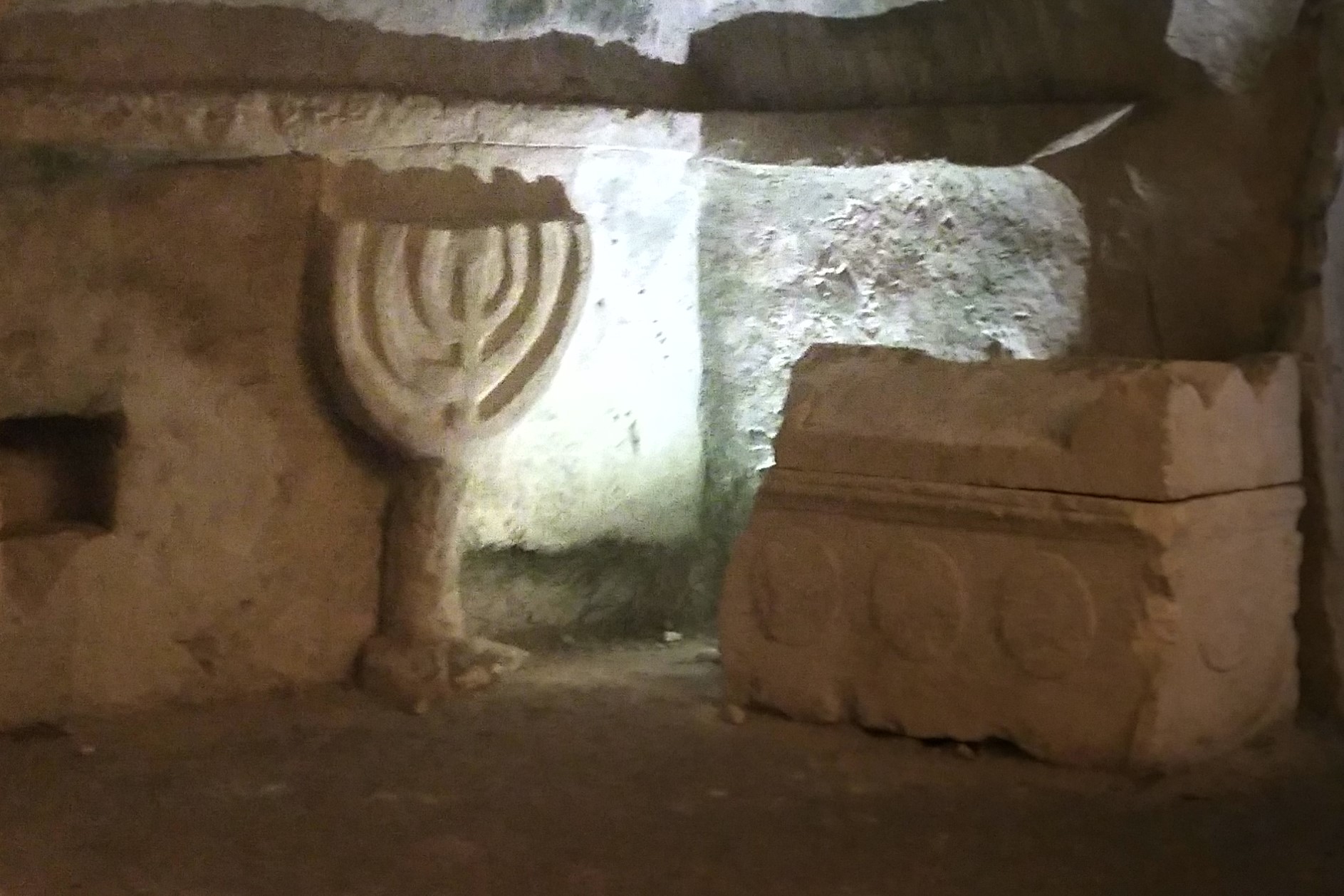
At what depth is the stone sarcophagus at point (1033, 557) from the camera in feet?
8.37

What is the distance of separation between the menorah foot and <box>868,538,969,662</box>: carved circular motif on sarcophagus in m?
0.87

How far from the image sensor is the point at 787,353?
3686 millimetres

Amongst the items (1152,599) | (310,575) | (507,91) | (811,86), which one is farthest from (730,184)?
(1152,599)

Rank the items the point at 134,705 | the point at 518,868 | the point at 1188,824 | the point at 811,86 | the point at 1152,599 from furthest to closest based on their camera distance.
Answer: the point at 811,86, the point at 134,705, the point at 1152,599, the point at 1188,824, the point at 518,868

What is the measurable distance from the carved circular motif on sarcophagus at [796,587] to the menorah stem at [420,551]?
0.70 metres

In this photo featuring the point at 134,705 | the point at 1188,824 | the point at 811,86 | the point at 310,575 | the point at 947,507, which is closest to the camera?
the point at 1188,824

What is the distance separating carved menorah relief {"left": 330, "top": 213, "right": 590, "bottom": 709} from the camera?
308 centimetres

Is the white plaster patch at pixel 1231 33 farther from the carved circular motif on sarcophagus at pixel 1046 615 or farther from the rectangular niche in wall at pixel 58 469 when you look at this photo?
the rectangular niche in wall at pixel 58 469

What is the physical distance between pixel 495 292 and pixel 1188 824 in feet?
5.44

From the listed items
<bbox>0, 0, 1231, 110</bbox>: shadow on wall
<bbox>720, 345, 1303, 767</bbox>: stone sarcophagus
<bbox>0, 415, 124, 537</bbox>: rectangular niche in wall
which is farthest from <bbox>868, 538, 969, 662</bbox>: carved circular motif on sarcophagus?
<bbox>0, 415, 124, 537</bbox>: rectangular niche in wall

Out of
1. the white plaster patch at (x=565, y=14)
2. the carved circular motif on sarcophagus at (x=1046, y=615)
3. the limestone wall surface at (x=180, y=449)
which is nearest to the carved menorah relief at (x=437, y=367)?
the limestone wall surface at (x=180, y=449)

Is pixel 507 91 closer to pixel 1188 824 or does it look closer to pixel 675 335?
pixel 675 335

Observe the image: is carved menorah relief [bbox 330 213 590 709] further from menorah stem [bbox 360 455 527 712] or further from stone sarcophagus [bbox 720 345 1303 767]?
stone sarcophagus [bbox 720 345 1303 767]

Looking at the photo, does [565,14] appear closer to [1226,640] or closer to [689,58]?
[689,58]
